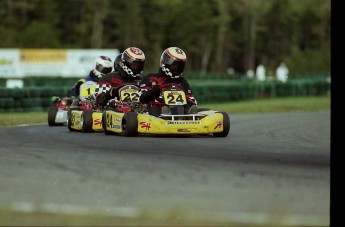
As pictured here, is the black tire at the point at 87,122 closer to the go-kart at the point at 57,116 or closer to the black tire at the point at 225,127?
the black tire at the point at 225,127

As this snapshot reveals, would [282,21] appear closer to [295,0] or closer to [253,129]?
[295,0]

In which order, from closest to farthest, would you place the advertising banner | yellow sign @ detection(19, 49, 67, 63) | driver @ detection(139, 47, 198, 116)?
driver @ detection(139, 47, 198, 116), the advertising banner, yellow sign @ detection(19, 49, 67, 63)

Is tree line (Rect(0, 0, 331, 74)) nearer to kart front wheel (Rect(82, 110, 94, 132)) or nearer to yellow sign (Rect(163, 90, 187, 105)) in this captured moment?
kart front wheel (Rect(82, 110, 94, 132))

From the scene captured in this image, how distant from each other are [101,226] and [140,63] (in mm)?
9236

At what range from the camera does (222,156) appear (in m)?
10.8

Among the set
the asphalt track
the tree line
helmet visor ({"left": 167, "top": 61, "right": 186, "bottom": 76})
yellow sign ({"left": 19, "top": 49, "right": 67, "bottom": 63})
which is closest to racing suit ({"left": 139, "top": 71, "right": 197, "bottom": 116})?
helmet visor ({"left": 167, "top": 61, "right": 186, "bottom": 76})

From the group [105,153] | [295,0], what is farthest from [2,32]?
[105,153]

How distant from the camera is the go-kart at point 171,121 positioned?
13680mm

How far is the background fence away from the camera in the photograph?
24.0 meters

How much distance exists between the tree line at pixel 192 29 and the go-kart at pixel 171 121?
6470 cm

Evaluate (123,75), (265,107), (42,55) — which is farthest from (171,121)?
(42,55)

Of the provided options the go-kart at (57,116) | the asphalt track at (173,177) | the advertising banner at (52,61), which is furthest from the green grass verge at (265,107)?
the advertising banner at (52,61)

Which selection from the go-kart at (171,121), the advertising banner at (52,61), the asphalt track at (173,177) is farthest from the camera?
the advertising banner at (52,61)

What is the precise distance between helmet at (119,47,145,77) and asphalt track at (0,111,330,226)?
92.6 inches
